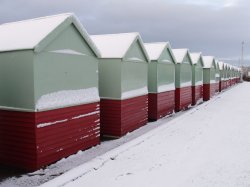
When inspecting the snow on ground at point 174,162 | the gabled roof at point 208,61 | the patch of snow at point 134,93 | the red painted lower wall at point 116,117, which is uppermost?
the gabled roof at point 208,61

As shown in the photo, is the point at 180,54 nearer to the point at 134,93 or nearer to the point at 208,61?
the point at 134,93

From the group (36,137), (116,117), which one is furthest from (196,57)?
(36,137)

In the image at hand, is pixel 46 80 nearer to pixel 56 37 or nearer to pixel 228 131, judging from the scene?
pixel 56 37

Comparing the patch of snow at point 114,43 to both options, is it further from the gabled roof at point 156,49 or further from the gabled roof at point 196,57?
the gabled roof at point 196,57

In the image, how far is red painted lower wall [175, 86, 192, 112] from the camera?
18.5 m

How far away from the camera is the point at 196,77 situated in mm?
22812

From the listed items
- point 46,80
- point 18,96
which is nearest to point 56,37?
point 46,80

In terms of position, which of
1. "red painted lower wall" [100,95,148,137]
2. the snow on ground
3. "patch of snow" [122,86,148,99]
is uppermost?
"patch of snow" [122,86,148,99]

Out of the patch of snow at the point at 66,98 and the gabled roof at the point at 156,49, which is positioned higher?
the gabled roof at the point at 156,49

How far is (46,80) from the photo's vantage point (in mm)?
7324

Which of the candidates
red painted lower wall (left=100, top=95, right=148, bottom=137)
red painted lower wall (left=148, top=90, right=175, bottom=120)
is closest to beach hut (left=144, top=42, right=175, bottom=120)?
red painted lower wall (left=148, top=90, right=175, bottom=120)

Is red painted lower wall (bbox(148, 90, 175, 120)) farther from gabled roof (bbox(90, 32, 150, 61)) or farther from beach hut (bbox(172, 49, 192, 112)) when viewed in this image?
→ gabled roof (bbox(90, 32, 150, 61))

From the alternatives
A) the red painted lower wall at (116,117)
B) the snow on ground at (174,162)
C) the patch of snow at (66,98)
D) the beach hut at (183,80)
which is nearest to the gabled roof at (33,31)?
the patch of snow at (66,98)

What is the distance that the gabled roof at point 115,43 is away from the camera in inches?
431
